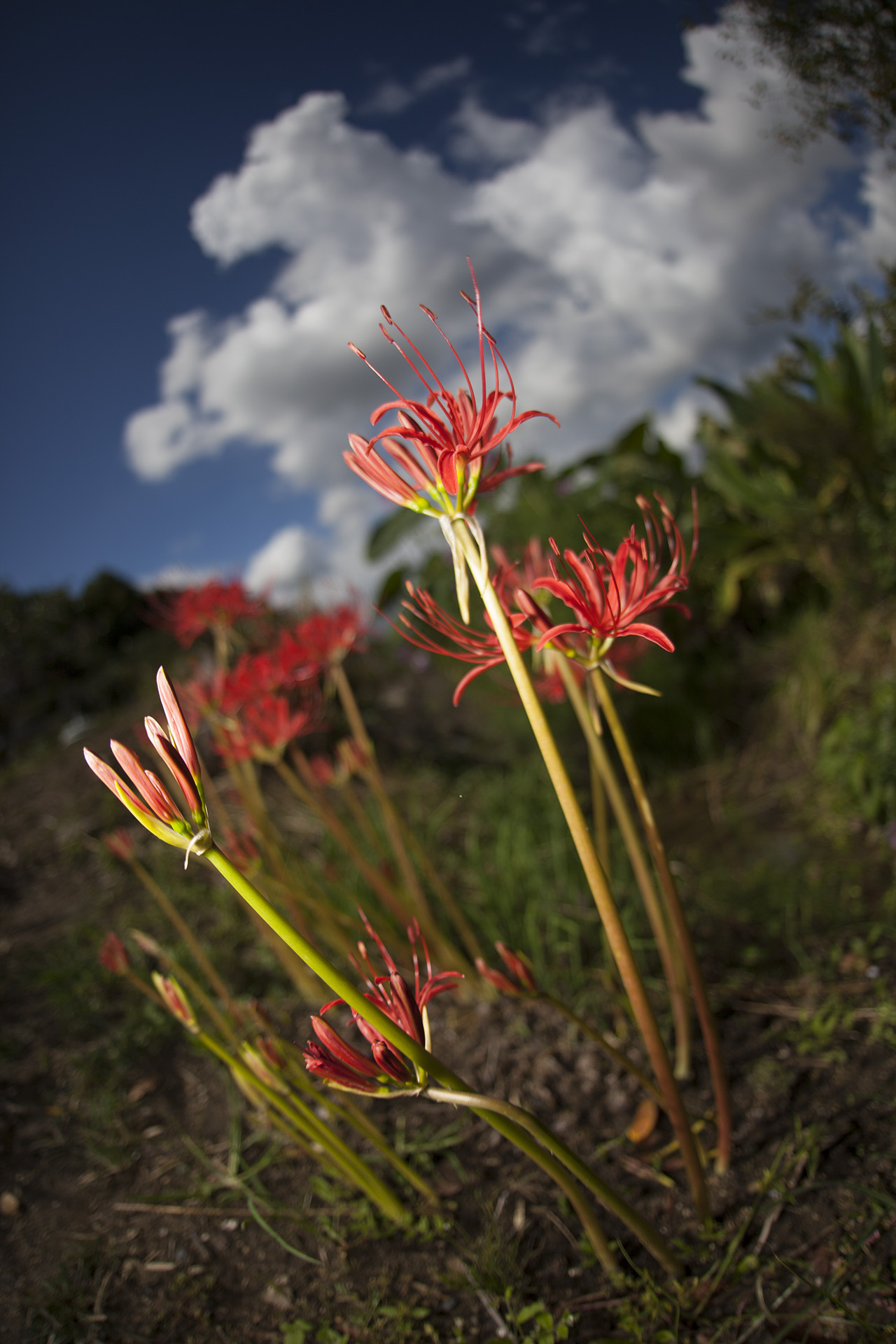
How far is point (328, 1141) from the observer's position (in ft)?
4.32

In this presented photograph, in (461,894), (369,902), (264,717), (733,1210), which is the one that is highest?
(264,717)

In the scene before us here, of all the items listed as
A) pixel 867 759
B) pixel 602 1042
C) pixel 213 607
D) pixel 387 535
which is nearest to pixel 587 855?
pixel 602 1042

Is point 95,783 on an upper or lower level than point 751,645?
upper

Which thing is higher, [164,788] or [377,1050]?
[164,788]

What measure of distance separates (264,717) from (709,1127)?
4.26ft

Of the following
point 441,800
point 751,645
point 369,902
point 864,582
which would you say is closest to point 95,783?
point 441,800

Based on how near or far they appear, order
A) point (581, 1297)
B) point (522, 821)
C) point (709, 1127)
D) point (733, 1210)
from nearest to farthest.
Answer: point (581, 1297) → point (733, 1210) → point (709, 1127) → point (522, 821)

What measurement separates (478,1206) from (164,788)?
1235 mm

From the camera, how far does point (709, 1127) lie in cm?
153

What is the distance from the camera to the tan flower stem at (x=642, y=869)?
1143 mm

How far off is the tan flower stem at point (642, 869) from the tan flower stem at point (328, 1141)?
2.20 feet

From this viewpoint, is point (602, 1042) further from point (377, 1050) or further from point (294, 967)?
point (294, 967)

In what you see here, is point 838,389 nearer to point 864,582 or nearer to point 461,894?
point 864,582

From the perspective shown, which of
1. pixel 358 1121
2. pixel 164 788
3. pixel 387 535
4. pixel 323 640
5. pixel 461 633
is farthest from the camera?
pixel 387 535
